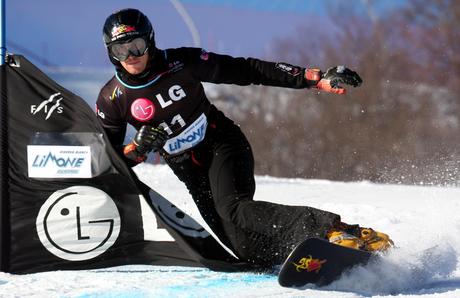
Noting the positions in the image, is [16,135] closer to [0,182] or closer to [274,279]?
[0,182]

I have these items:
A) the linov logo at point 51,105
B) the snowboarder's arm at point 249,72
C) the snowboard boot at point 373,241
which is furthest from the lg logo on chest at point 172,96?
the snowboard boot at point 373,241

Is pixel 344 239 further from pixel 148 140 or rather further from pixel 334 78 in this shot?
pixel 148 140

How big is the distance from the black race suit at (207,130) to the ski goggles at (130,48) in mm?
132

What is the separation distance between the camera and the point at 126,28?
16.8ft

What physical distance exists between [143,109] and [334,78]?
1152 mm

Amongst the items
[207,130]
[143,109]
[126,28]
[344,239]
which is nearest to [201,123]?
[207,130]

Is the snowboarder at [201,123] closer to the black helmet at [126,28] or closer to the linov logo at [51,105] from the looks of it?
the black helmet at [126,28]

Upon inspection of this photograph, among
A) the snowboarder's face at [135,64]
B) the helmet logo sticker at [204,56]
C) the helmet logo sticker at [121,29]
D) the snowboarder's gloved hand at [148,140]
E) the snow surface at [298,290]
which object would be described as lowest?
the snow surface at [298,290]

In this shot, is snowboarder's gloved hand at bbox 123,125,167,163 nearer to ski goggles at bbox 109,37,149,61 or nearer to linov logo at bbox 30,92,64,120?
ski goggles at bbox 109,37,149,61

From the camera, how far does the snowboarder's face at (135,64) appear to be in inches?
203

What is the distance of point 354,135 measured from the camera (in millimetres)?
27500

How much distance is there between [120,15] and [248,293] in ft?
5.84

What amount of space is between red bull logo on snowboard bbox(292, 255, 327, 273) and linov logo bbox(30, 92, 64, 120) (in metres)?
1.83

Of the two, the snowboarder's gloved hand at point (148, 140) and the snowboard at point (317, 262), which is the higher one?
the snowboarder's gloved hand at point (148, 140)
